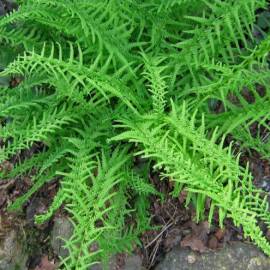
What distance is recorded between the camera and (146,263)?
268cm

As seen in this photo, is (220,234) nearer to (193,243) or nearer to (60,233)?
(193,243)

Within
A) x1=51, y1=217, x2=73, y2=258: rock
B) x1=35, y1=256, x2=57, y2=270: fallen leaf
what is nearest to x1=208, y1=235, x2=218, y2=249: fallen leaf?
x1=51, y1=217, x2=73, y2=258: rock

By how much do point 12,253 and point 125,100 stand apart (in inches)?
48.4

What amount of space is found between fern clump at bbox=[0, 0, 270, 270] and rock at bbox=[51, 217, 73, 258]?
147 millimetres

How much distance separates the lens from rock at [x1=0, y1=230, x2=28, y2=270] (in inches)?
109

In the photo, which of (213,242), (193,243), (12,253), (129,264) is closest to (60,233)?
(12,253)

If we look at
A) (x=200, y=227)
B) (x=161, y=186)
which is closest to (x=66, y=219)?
(x=161, y=186)

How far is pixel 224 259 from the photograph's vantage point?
2539 millimetres

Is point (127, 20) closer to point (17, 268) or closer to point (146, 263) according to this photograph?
point (146, 263)

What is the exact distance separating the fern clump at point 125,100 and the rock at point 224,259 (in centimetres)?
16

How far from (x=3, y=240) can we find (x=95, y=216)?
1038 mm

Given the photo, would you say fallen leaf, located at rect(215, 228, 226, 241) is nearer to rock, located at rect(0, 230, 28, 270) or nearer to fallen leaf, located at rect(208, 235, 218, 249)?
fallen leaf, located at rect(208, 235, 218, 249)

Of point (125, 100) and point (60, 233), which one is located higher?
point (125, 100)

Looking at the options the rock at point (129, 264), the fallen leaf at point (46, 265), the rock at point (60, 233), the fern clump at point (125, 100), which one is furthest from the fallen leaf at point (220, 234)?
the fallen leaf at point (46, 265)
